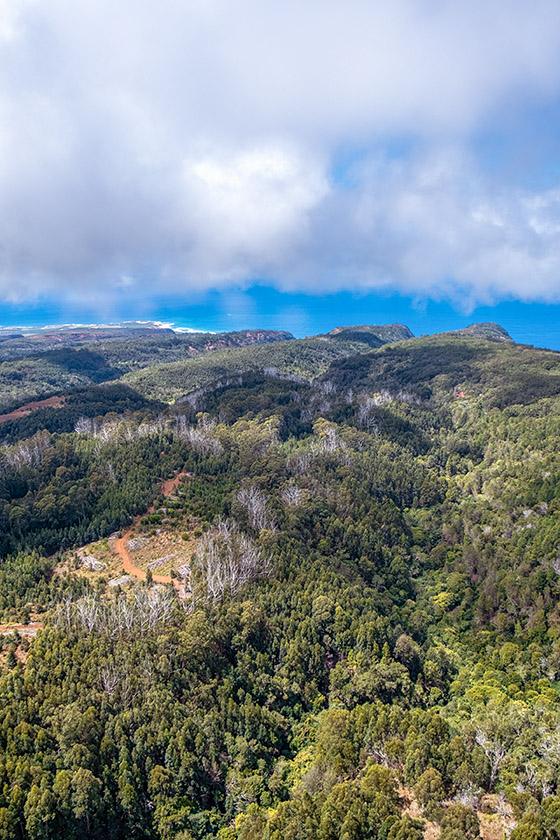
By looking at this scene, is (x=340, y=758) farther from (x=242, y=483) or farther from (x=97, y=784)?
(x=242, y=483)

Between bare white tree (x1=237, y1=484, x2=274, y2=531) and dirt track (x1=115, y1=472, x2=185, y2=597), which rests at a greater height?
bare white tree (x1=237, y1=484, x2=274, y2=531)

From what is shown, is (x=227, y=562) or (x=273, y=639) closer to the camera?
(x=273, y=639)

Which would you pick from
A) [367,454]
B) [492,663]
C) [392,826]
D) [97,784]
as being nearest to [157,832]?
[97,784]

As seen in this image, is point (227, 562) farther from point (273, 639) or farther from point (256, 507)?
point (256, 507)

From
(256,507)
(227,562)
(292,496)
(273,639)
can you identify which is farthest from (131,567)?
(292,496)

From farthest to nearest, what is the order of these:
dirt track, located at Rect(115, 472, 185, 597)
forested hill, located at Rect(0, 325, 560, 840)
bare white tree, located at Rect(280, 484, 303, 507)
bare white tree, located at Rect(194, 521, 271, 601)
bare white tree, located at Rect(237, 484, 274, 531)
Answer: bare white tree, located at Rect(280, 484, 303, 507) → bare white tree, located at Rect(237, 484, 274, 531) → dirt track, located at Rect(115, 472, 185, 597) → bare white tree, located at Rect(194, 521, 271, 601) → forested hill, located at Rect(0, 325, 560, 840)

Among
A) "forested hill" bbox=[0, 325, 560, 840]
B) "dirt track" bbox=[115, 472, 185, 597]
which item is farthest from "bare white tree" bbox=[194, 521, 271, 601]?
"dirt track" bbox=[115, 472, 185, 597]

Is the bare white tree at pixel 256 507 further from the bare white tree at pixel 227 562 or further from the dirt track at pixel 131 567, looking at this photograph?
the dirt track at pixel 131 567

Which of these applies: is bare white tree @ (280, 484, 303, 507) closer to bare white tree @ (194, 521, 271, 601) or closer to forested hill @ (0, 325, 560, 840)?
forested hill @ (0, 325, 560, 840)
